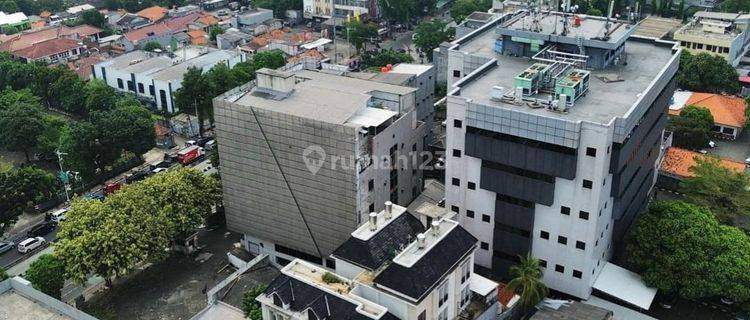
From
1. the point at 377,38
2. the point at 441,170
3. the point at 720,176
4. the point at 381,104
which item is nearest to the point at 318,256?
the point at 381,104

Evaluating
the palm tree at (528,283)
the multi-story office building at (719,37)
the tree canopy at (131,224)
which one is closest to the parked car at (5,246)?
the tree canopy at (131,224)

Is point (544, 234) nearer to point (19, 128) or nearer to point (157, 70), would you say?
point (19, 128)

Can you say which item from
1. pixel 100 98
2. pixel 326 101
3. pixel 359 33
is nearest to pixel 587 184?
pixel 326 101

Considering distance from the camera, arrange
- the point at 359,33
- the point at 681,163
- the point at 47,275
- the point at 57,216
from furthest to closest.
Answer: the point at 359,33
the point at 681,163
the point at 57,216
the point at 47,275

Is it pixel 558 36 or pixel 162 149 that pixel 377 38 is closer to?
pixel 162 149

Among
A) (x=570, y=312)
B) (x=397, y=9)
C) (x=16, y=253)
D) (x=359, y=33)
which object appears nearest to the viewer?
(x=570, y=312)

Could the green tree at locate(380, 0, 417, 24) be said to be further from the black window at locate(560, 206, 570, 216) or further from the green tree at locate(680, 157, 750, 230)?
the black window at locate(560, 206, 570, 216)

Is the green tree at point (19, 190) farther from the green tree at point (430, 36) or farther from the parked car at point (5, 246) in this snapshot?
the green tree at point (430, 36)

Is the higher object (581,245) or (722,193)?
(581,245)
